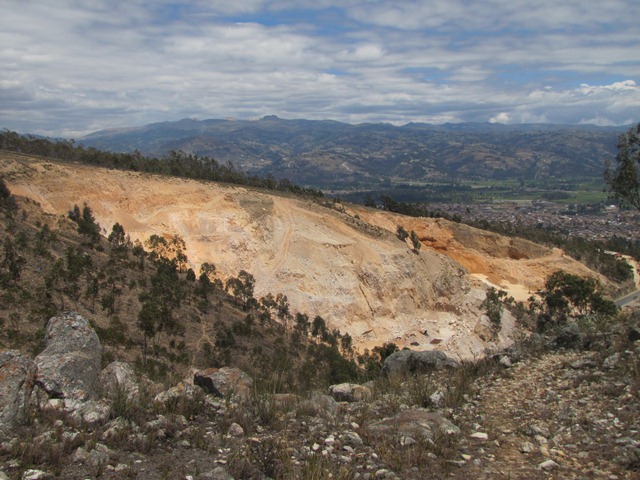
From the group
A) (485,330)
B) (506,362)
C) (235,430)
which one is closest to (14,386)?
(235,430)

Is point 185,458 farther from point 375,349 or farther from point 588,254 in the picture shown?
point 588,254

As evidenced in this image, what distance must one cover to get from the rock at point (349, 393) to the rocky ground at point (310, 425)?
55 millimetres

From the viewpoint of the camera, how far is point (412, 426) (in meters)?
7.67

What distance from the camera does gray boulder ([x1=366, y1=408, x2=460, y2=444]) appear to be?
737 centimetres

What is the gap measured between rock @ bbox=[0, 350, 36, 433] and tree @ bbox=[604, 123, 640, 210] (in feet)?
82.5

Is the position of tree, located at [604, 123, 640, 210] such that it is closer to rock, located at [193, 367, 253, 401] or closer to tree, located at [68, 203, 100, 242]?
rock, located at [193, 367, 253, 401]

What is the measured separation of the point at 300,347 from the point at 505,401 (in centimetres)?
2321

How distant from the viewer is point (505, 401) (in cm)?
901

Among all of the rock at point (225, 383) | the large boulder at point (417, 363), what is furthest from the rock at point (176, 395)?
the large boulder at point (417, 363)

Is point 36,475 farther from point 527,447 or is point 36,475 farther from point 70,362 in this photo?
point 527,447

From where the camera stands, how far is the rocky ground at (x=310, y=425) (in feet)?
20.3

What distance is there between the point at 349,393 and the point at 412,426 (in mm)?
2958

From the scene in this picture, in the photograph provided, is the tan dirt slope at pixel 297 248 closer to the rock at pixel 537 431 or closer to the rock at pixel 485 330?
the rock at pixel 485 330

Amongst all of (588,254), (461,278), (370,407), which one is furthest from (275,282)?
(588,254)
